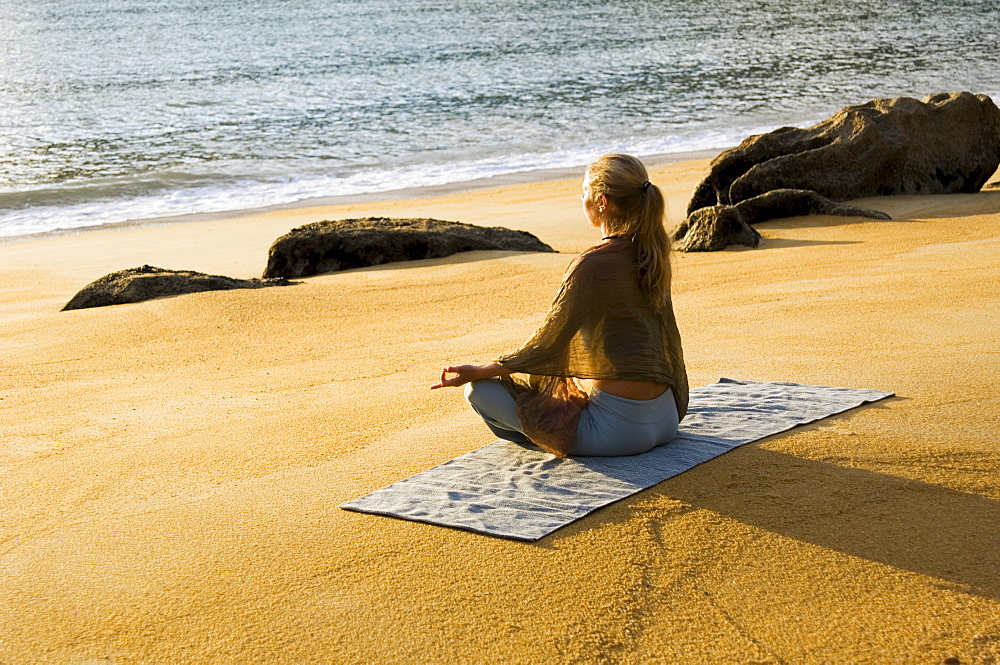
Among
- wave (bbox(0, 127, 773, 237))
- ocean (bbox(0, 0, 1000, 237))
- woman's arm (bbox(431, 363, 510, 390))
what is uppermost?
ocean (bbox(0, 0, 1000, 237))

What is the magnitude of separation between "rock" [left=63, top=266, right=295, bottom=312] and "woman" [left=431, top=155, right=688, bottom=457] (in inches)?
181

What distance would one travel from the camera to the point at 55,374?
5.93 m

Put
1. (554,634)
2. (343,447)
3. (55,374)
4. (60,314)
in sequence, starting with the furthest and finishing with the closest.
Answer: (60,314), (55,374), (343,447), (554,634)

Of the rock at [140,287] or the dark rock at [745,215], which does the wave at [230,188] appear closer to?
the rock at [140,287]

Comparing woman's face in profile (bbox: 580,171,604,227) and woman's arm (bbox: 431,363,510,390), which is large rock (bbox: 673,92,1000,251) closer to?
woman's face in profile (bbox: 580,171,604,227)

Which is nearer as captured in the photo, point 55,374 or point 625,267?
point 625,267

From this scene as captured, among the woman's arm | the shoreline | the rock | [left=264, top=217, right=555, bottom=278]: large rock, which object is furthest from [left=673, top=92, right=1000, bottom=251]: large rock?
the woman's arm

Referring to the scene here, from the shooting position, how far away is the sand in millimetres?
2787

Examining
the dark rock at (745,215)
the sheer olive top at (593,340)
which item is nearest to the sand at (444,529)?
the sheer olive top at (593,340)

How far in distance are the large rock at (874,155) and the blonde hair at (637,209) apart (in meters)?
6.85

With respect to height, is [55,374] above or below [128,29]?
below

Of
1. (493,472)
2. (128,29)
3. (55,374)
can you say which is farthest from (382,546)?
(128,29)

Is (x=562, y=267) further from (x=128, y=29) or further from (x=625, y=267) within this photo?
(x=128, y=29)

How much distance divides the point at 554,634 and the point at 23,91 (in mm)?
29796
